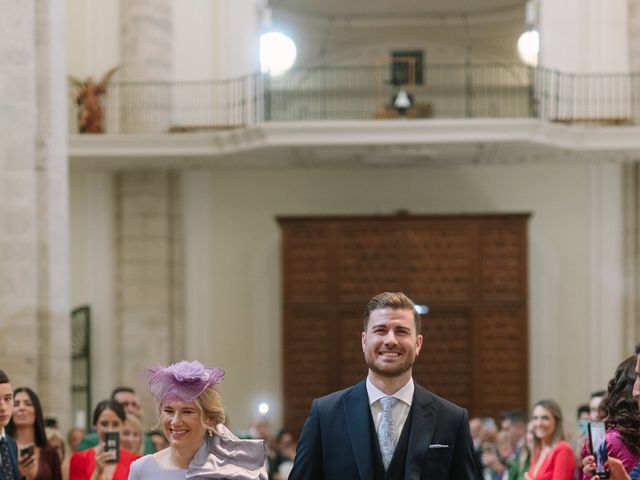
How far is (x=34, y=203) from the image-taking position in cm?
1655

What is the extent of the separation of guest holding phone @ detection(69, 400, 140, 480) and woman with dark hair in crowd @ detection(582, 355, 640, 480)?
9.96 feet

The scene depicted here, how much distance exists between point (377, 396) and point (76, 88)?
1754 centimetres

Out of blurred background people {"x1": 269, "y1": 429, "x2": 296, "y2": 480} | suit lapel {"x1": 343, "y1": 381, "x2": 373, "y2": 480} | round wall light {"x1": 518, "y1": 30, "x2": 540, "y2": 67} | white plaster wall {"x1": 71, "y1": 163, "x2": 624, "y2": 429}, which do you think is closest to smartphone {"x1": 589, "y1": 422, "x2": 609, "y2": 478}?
suit lapel {"x1": 343, "y1": 381, "x2": 373, "y2": 480}

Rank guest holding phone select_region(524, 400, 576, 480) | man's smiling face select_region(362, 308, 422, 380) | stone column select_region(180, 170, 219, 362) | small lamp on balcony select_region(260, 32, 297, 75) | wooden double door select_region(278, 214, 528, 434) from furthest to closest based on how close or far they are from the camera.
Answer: small lamp on balcony select_region(260, 32, 297, 75) < stone column select_region(180, 170, 219, 362) < wooden double door select_region(278, 214, 528, 434) < guest holding phone select_region(524, 400, 576, 480) < man's smiling face select_region(362, 308, 422, 380)

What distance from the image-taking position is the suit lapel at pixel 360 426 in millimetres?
6320

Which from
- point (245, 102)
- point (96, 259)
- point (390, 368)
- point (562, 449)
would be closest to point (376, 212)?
point (245, 102)

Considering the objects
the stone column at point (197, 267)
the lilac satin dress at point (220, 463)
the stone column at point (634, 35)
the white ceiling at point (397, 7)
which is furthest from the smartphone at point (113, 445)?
the white ceiling at point (397, 7)

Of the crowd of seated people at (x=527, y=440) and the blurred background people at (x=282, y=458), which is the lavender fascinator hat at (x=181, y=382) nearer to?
the crowd of seated people at (x=527, y=440)

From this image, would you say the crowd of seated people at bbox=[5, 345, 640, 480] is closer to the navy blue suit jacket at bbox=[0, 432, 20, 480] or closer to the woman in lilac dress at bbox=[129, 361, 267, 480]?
the navy blue suit jacket at bbox=[0, 432, 20, 480]

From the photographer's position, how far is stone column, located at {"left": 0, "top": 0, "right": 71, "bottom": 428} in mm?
16312

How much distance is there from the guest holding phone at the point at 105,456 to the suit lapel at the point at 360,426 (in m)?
2.69

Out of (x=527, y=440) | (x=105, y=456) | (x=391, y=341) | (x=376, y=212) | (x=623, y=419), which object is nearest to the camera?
(x=391, y=341)

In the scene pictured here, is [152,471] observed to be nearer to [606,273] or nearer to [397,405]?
[397,405]

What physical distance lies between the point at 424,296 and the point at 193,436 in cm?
1564
